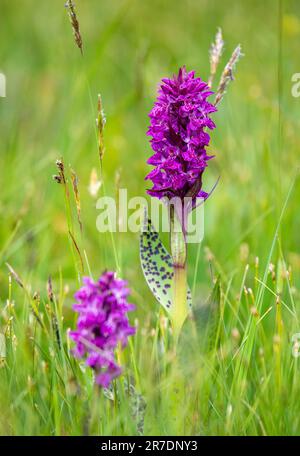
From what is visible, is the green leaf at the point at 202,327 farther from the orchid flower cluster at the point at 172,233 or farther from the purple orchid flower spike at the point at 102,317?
the purple orchid flower spike at the point at 102,317

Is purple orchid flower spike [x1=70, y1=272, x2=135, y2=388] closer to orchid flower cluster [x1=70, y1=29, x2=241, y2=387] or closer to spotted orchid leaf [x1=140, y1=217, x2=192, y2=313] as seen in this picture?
orchid flower cluster [x1=70, y1=29, x2=241, y2=387]

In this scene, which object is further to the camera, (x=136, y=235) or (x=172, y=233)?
(x=136, y=235)

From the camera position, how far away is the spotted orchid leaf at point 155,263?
193 centimetres

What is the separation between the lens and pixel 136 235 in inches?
139

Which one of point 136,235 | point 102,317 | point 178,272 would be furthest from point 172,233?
point 136,235

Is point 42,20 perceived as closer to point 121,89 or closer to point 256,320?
point 121,89

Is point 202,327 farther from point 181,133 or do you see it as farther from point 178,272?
point 181,133

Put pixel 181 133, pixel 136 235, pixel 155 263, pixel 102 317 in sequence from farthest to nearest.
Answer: pixel 136 235, pixel 155 263, pixel 181 133, pixel 102 317

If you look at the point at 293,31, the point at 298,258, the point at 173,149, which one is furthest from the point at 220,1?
the point at 173,149

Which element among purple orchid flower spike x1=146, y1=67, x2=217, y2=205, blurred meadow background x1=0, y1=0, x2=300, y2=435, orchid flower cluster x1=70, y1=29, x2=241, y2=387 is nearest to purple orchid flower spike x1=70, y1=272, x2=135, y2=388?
orchid flower cluster x1=70, y1=29, x2=241, y2=387

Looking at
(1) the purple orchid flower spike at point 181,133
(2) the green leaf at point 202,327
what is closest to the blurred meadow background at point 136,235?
(2) the green leaf at point 202,327

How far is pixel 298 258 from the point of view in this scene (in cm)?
293

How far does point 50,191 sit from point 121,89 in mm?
1827

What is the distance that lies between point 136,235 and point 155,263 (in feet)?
5.15
